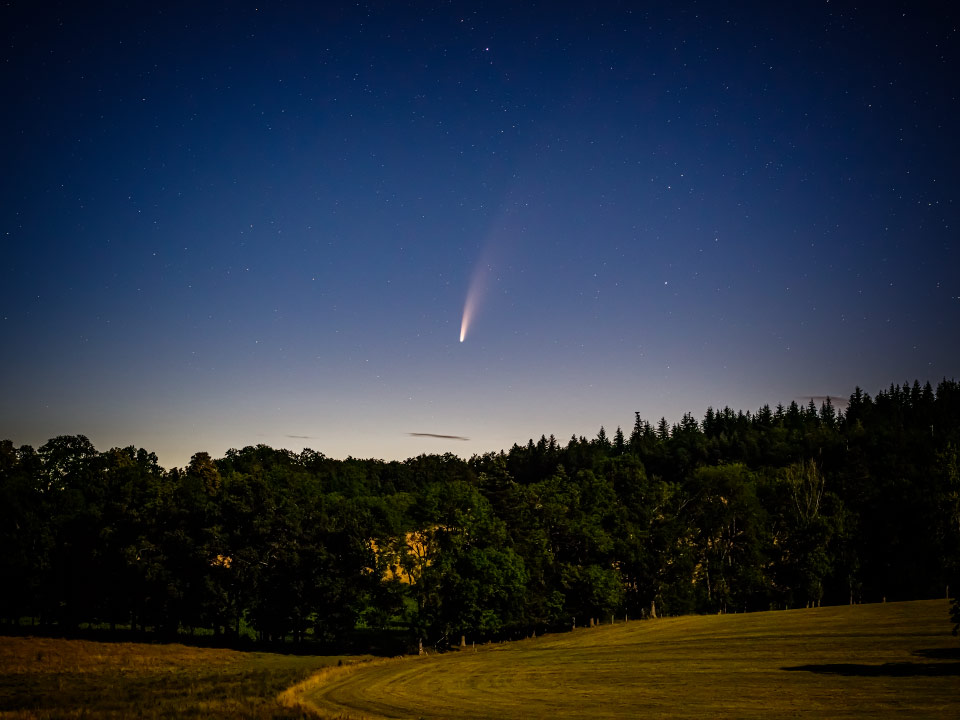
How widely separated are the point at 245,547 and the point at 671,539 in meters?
49.2

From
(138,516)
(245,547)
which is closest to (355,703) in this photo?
(245,547)

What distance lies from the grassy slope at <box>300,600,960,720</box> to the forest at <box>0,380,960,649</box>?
884 cm

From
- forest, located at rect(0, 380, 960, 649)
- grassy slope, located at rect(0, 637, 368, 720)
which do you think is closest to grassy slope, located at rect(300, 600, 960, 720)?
grassy slope, located at rect(0, 637, 368, 720)

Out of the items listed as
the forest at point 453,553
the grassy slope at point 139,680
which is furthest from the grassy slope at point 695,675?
the forest at point 453,553

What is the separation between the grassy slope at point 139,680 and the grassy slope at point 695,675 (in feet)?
14.1

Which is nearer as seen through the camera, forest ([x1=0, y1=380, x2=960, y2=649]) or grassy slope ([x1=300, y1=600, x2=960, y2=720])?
grassy slope ([x1=300, y1=600, x2=960, y2=720])

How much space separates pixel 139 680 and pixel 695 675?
3832cm

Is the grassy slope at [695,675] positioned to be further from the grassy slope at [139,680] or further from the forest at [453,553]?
the forest at [453,553]

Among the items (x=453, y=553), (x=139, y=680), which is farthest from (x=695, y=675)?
(x=139, y=680)

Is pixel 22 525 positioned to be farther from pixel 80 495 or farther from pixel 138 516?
pixel 138 516

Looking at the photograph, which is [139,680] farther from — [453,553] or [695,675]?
[695,675]

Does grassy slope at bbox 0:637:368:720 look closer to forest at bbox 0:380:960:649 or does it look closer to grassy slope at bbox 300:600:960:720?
grassy slope at bbox 300:600:960:720

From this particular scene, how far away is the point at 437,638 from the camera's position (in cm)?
6519

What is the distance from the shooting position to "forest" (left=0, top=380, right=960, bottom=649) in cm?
6900
